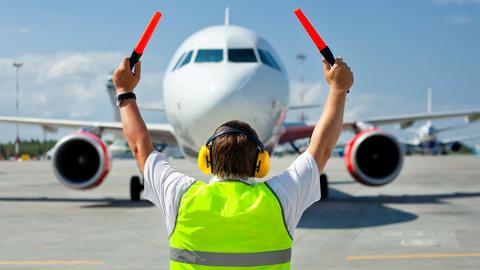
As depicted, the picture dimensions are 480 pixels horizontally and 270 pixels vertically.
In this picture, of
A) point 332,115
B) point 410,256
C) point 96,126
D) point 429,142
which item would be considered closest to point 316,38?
point 332,115

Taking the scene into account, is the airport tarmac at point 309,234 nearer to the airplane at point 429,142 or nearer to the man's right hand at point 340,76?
the man's right hand at point 340,76

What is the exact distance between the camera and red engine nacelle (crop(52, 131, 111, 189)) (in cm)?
1203

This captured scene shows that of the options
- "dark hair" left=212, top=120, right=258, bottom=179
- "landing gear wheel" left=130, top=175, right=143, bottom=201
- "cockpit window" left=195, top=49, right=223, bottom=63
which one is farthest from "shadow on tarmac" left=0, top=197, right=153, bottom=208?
Result: "dark hair" left=212, top=120, right=258, bottom=179

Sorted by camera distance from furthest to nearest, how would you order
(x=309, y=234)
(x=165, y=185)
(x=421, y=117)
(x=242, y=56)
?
1. (x=421, y=117)
2. (x=242, y=56)
3. (x=309, y=234)
4. (x=165, y=185)

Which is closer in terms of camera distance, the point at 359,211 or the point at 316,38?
the point at 316,38

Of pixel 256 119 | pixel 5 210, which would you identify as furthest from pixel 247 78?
pixel 5 210

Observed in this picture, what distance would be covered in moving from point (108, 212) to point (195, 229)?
926 cm

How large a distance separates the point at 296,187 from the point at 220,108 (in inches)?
291

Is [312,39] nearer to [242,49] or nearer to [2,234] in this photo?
[2,234]

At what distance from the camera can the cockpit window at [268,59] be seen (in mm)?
10848

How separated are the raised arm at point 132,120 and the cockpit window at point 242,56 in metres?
8.12

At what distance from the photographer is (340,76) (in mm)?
2252

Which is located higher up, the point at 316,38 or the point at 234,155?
the point at 316,38

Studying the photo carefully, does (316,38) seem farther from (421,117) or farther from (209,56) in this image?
(421,117)
